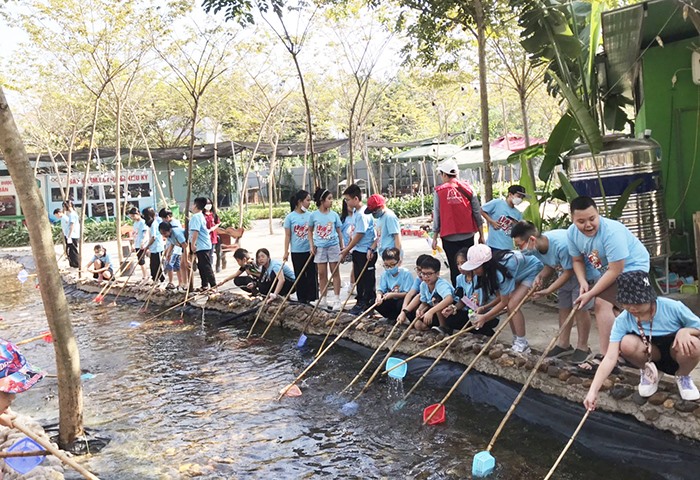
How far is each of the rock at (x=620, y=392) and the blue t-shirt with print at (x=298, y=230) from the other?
4977 mm

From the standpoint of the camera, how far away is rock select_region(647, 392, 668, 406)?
420cm

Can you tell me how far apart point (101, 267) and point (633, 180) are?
10.5 m

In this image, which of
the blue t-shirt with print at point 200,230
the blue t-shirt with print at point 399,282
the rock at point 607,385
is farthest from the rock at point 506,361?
the blue t-shirt with print at point 200,230

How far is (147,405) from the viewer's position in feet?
20.4

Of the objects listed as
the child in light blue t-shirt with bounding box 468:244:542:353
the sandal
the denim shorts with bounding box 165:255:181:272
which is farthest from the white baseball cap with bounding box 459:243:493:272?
the denim shorts with bounding box 165:255:181:272

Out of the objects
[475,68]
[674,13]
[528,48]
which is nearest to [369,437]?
[528,48]

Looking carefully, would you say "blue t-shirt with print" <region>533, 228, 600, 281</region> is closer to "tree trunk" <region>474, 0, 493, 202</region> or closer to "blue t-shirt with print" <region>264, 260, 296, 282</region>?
"tree trunk" <region>474, 0, 493, 202</region>

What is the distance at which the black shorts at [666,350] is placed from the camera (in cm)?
412

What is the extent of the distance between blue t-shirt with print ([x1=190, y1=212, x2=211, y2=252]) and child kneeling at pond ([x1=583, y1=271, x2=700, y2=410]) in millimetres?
7348

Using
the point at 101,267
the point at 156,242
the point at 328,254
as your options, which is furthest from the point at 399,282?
the point at 101,267

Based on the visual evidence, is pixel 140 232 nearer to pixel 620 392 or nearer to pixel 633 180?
pixel 633 180

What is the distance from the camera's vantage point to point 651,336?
416 cm

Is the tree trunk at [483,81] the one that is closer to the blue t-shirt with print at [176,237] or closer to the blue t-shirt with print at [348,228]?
the blue t-shirt with print at [348,228]

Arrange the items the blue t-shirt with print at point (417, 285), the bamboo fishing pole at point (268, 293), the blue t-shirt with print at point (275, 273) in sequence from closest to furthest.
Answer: the blue t-shirt with print at point (417, 285), the bamboo fishing pole at point (268, 293), the blue t-shirt with print at point (275, 273)
